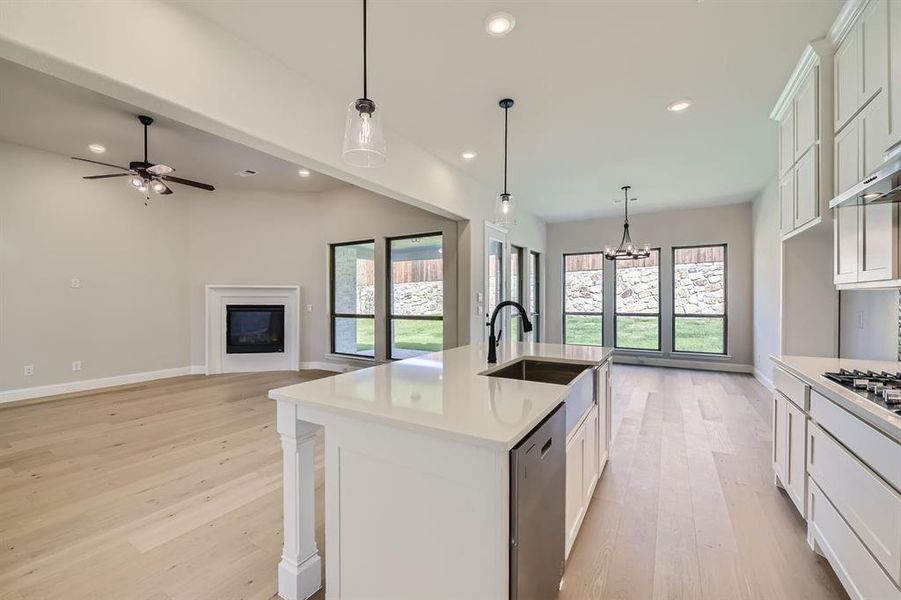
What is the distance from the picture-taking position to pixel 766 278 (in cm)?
553

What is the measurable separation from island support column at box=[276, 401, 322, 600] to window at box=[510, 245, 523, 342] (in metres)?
5.36

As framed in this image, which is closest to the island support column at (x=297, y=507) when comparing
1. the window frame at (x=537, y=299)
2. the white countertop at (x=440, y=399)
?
the white countertop at (x=440, y=399)

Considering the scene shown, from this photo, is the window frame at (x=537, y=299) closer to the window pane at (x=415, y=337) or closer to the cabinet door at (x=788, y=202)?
the window pane at (x=415, y=337)

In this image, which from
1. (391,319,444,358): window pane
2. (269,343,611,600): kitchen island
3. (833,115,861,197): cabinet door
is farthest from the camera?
(391,319,444,358): window pane

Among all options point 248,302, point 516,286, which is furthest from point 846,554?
point 248,302

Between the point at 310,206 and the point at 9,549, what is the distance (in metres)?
5.70

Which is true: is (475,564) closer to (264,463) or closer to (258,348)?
(264,463)

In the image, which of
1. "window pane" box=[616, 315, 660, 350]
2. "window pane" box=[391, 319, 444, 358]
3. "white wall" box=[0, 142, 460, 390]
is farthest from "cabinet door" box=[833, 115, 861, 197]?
"window pane" box=[616, 315, 660, 350]

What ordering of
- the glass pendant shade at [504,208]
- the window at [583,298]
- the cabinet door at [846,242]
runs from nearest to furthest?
the cabinet door at [846,242], the glass pendant shade at [504,208], the window at [583,298]

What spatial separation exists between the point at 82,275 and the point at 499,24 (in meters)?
6.14

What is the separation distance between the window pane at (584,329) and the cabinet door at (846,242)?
18.2ft

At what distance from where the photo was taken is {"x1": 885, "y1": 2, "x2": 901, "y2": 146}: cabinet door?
169cm

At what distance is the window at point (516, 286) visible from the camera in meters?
6.81

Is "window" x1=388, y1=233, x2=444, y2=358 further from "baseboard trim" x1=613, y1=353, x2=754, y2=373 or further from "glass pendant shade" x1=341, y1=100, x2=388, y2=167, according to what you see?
"baseboard trim" x1=613, y1=353, x2=754, y2=373
